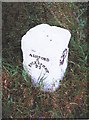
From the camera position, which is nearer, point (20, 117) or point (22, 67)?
point (20, 117)

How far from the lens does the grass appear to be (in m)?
2.90

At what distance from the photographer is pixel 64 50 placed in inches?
115

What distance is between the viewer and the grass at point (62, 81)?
2896 mm

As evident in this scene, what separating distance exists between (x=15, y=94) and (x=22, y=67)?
224mm

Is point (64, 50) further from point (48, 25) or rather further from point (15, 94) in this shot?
point (15, 94)

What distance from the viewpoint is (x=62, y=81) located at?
9.87 ft

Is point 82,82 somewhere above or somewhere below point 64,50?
below

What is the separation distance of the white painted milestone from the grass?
6cm

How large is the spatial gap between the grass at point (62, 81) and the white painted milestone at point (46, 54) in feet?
0.19

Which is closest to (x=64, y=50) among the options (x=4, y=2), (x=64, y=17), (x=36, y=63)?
(x=36, y=63)

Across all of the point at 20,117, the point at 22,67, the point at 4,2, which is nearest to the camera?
the point at 20,117

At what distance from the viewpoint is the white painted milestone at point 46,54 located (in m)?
2.91

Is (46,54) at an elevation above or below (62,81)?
above

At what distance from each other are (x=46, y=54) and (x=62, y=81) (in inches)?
9.4
